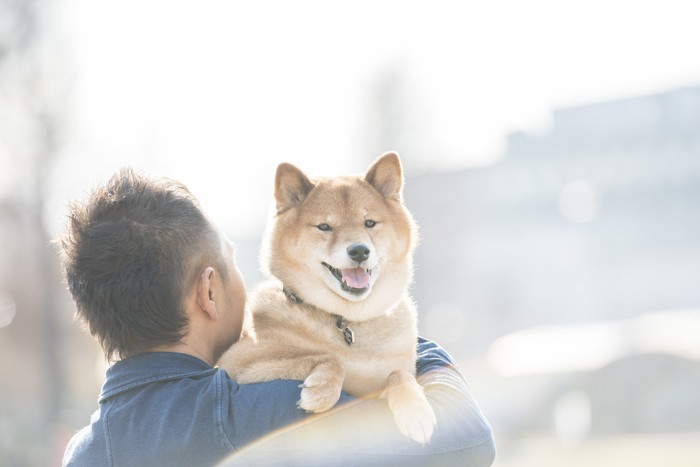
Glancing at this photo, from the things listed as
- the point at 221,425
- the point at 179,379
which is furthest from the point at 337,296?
the point at 221,425

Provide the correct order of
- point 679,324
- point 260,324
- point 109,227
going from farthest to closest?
point 679,324
point 260,324
point 109,227

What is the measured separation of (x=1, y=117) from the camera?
13359 mm

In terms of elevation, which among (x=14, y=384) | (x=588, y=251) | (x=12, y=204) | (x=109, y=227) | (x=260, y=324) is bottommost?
(x=588, y=251)

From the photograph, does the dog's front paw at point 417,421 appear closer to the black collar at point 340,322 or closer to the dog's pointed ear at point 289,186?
the black collar at point 340,322

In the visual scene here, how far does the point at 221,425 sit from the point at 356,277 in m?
1.23

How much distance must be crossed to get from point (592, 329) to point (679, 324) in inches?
196

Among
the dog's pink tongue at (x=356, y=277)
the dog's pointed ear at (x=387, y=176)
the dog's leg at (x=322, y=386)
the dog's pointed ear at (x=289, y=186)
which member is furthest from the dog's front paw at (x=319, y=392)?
the dog's pointed ear at (x=387, y=176)

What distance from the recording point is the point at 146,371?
2020 mm

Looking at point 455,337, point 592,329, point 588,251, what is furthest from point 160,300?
point 588,251

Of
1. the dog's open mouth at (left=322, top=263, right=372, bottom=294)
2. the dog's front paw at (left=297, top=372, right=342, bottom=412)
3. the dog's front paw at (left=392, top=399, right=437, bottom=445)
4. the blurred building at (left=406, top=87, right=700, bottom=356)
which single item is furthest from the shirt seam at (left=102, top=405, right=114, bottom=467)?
the blurred building at (left=406, top=87, right=700, bottom=356)

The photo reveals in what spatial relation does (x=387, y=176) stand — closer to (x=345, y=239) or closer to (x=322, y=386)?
(x=345, y=239)

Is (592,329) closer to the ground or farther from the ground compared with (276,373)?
closer to the ground

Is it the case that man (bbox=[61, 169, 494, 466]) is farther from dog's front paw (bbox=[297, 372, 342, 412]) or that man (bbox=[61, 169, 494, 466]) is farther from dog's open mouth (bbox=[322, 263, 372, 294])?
dog's open mouth (bbox=[322, 263, 372, 294])

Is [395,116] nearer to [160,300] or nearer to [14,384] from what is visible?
[14,384]
